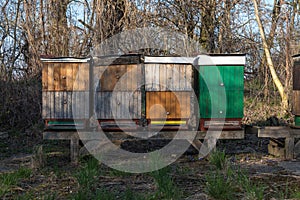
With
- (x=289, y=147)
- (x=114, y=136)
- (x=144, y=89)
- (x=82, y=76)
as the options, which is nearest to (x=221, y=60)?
(x=144, y=89)

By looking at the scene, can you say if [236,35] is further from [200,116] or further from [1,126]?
[1,126]

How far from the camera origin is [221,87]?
6719mm

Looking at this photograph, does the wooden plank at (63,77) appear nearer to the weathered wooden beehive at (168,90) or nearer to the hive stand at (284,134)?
the weathered wooden beehive at (168,90)

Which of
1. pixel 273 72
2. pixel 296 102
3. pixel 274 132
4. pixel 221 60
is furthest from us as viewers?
pixel 273 72

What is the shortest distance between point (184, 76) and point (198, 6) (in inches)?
231

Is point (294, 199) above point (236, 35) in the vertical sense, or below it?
below

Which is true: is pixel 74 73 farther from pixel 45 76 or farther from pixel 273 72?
pixel 273 72

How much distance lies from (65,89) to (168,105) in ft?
6.19

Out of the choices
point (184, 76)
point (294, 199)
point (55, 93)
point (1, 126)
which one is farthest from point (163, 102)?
point (1, 126)

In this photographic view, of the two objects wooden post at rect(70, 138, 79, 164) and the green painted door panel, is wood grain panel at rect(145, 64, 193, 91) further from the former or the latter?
wooden post at rect(70, 138, 79, 164)

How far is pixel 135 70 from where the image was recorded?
22.1 feet

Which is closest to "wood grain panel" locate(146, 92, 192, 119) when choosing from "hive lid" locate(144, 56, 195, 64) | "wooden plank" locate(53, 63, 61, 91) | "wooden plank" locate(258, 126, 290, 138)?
"hive lid" locate(144, 56, 195, 64)

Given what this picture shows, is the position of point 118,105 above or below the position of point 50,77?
below

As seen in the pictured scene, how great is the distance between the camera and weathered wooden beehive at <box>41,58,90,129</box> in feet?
22.1
